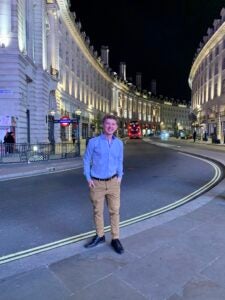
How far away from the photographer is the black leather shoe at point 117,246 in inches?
172

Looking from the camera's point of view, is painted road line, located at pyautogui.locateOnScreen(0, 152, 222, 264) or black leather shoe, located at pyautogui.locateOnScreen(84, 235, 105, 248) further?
black leather shoe, located at pyautogui.locateOnScreen(84, 235, 105, 248)

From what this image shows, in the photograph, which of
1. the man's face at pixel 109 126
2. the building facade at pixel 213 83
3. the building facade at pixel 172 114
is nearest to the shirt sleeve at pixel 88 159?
the man's face at pixel 109 126

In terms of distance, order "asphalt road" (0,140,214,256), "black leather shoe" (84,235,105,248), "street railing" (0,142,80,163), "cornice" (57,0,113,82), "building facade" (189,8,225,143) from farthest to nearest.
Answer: "building facade" (189,8,225,143)
"cornice" (57,0,113,82)
"street railing" (0,142,80,163)
"asphalt road" (0,140,214,256)
"black leather shoe" (84,235,105,248)

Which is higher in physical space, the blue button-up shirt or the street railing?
the blue button-up shirt

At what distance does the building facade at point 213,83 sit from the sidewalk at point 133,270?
46.7 metres

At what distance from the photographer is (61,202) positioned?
7.64 m

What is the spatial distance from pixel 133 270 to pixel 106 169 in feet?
4.50

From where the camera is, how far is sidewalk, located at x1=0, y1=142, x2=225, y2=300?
10.9 feet

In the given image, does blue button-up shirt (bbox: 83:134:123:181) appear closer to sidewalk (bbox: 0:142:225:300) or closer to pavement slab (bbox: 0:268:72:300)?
sidewalk (bbox: 0:142:225:300)

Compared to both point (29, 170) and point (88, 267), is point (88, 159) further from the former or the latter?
point (29, 170)

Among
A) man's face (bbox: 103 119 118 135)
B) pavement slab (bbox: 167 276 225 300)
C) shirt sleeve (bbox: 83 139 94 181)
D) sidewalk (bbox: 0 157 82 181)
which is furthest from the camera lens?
sidewalk (bbox: 0 157 82 181)

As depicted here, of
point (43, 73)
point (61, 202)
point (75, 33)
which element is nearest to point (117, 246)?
point (61, 202)

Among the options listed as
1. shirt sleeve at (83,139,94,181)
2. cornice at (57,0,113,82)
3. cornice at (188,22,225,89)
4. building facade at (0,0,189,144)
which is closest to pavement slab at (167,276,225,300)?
shirt sleeve at (83,139,94,181)

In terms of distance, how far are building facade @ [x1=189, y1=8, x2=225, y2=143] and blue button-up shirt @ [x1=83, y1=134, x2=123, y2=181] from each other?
155 ft
